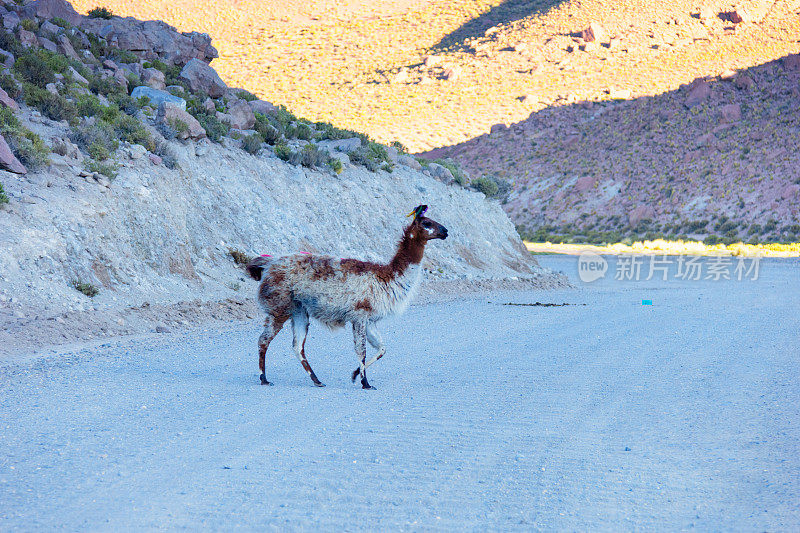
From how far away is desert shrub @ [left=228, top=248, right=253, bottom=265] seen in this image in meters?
18.2

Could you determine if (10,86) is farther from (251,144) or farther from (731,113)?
(731,113)

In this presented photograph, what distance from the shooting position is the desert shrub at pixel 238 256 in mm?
18234

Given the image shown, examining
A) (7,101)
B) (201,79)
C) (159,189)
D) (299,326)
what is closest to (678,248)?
(201,79)

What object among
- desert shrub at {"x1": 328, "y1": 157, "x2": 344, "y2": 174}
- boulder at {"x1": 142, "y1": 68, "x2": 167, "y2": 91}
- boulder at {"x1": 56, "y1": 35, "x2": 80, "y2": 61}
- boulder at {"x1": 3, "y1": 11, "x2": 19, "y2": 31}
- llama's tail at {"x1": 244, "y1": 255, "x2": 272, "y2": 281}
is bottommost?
llama's tail at {"x1": 244, "y1": 255, "x2": 272, "y2": 281}

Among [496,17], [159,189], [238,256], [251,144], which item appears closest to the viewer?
[159,189]

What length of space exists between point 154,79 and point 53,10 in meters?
7.51

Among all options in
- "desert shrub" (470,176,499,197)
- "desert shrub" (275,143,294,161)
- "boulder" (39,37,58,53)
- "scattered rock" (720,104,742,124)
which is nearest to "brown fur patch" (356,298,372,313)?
"desert shrub" (275,143,294,161)

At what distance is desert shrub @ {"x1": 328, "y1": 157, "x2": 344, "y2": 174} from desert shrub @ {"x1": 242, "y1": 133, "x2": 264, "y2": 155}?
2.83 meters

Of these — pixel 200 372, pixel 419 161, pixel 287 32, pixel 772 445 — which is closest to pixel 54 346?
pixel 200 372

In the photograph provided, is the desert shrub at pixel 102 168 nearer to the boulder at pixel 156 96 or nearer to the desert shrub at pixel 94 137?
the desert shrub at pixel 94 137

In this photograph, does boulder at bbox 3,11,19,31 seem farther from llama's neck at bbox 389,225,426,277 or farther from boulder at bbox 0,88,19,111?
llama's neck at bbox 389,225,426,277

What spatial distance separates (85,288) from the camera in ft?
43.4

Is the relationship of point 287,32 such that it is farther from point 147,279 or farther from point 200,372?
point 200,372

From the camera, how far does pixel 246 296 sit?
16703mm
